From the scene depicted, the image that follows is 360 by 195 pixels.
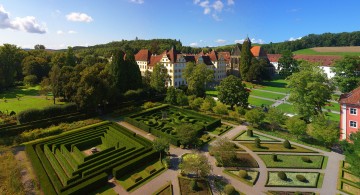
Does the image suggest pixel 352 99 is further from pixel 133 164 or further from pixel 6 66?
pixel 6 66

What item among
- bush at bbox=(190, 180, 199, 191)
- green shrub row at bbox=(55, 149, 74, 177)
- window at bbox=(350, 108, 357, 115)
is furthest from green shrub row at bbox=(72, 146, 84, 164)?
window at bbox=(350, 108, 357, 115)

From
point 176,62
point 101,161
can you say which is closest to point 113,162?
point 101,161

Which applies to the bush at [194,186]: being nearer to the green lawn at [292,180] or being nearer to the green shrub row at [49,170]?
the green lawn at [292,180]

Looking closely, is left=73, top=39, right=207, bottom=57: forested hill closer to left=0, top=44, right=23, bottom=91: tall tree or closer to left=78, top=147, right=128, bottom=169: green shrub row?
left=0, top=44, right=23, bottom=91: tall tree

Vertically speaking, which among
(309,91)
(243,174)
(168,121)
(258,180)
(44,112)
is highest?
(309,91)

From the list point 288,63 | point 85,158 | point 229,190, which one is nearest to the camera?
point 229,190

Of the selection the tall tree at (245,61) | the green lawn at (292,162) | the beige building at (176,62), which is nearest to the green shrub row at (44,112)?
the green lawn at (292,162)
